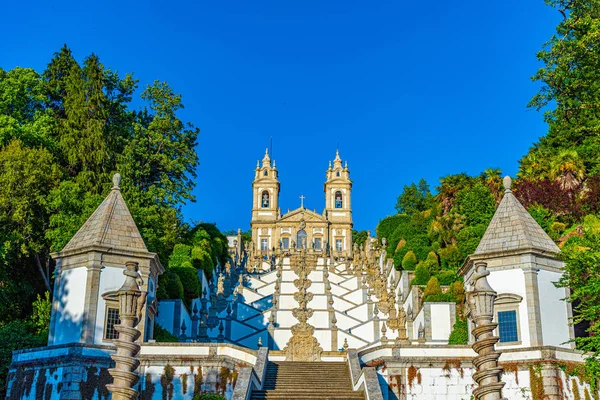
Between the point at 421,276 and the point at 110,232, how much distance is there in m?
18.6

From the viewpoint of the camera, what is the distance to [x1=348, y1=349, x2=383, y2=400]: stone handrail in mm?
20117

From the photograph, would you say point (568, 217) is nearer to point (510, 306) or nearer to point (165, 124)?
point (510, 306)

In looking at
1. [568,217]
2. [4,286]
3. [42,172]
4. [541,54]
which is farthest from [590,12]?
[4,286]

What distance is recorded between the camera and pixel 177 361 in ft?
76.4

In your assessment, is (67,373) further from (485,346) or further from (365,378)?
(485,346)

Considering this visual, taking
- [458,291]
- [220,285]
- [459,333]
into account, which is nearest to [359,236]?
[220,285]

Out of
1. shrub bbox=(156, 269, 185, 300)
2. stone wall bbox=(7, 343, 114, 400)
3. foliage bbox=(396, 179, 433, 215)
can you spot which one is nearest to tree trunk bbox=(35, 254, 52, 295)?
shrub bbox=(156, 269, 185, 300)

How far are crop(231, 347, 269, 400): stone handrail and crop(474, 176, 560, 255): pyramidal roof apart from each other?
821 cm

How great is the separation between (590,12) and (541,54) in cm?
254

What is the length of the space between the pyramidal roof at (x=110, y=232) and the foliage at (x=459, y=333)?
42.0ft

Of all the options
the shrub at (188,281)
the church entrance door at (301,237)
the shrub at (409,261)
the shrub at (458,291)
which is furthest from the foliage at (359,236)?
the shrub at (458,291)

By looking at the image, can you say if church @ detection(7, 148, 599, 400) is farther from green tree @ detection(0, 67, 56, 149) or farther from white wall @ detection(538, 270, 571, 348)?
green tree @ detection(0, 67, 56, 149)

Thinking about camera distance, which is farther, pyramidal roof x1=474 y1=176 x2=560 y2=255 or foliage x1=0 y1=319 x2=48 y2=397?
foliage x1=0 y1=319 x2=48 y2=397

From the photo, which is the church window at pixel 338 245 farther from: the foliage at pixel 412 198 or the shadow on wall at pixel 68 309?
the shadow on wall at pixel 68 309
